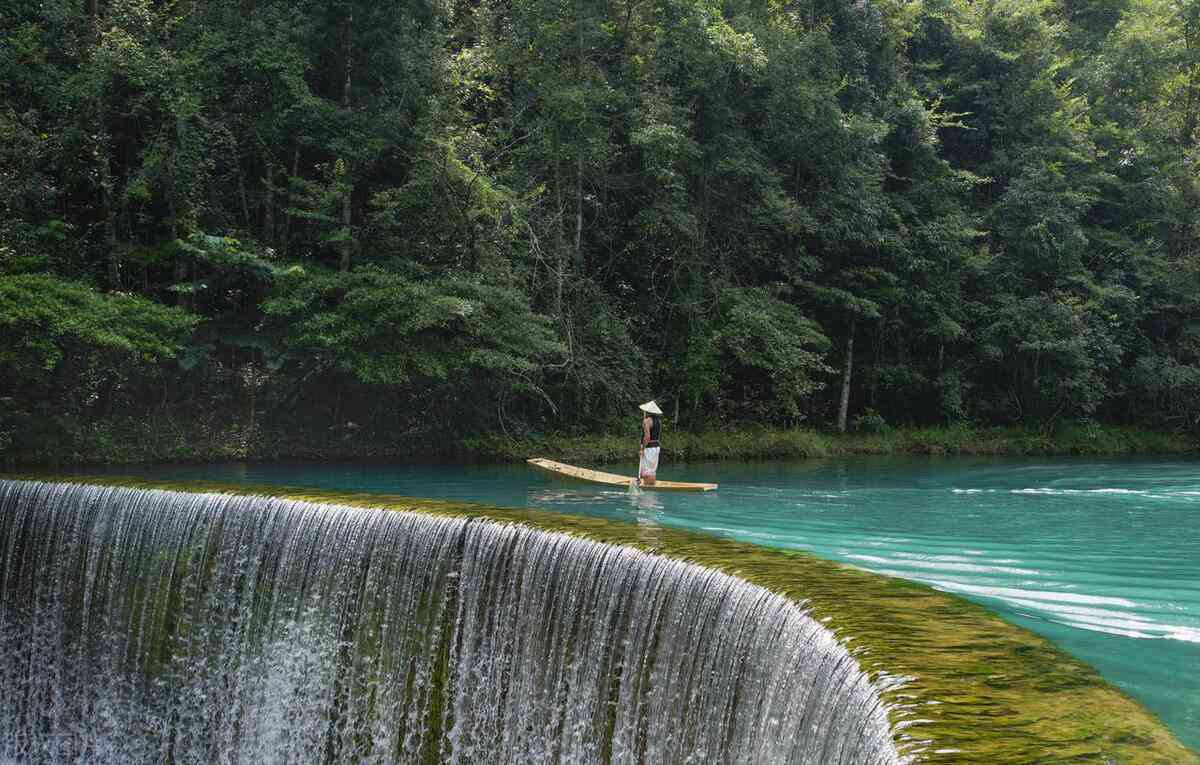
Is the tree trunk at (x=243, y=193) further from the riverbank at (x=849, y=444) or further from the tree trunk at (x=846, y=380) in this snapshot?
the tree trunk at (x=846, y=380)

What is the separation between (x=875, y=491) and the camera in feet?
55.9

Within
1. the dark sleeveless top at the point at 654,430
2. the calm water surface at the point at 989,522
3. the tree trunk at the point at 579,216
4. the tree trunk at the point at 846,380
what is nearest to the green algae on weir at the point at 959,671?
the calm water surface at the point at 989,522

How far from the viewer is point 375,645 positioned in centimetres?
919

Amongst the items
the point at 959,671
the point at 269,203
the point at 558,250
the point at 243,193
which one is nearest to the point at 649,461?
the point at 558,250

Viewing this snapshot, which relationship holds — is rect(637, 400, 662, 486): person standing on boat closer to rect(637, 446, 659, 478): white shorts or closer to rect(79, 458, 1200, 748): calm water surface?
rect(637, 446, 659, 478): white shorts

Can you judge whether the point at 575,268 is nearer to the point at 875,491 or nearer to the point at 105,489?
the point at 875,491

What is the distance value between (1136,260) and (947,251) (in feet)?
23.4

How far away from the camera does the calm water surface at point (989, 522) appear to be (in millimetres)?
7012

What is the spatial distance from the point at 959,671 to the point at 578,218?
17.9 metres

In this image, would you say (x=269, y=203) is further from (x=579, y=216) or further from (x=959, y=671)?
(x=959, y=671)

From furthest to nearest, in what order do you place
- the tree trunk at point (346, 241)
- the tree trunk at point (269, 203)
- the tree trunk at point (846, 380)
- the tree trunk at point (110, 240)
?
1. the tree trunk at point (846, 380)
2. the tree trunk at point (269, 203)
3. the tree trunk at point (346, 241)
4. the tree trunk at point (110, 240)

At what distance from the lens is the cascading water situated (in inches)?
242

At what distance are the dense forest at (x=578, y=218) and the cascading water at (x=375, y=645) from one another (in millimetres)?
5860

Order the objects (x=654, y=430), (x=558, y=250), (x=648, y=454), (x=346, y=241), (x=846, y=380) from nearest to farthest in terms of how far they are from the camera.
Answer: (x=648, y=454)
(x=654, y=430)
(x=346, y=241)
(x=558, y=250)
(x=846, y=380)
